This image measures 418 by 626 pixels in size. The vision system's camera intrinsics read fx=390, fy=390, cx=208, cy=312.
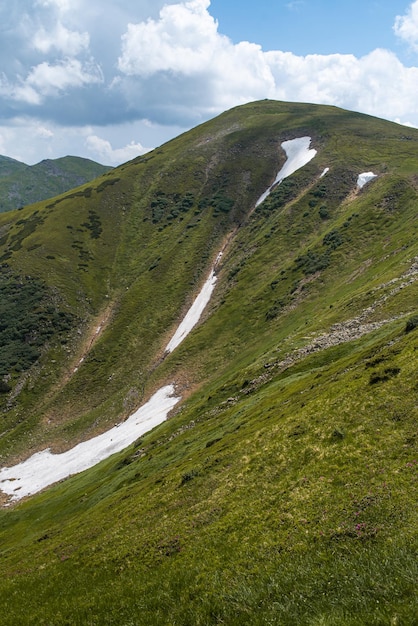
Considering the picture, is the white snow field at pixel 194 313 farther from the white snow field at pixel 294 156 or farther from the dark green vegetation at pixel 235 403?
the white snow field at pixel 294 156

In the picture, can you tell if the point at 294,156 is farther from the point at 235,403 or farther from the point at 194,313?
the point at 235,403

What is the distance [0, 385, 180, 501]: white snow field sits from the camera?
2419 inches

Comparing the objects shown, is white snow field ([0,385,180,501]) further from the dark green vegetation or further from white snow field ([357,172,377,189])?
white snow field ([357,172,377,189])

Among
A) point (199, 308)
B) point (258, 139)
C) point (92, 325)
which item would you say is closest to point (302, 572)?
point (199, 308)

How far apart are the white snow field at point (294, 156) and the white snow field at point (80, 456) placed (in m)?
93.7

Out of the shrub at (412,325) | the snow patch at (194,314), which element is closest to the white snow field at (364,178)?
the snow patch at (194,314)

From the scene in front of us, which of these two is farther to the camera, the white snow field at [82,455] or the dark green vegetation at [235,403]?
the white snow field at [82,455]

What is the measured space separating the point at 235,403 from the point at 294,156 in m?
130

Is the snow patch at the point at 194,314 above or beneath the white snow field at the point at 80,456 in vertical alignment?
above

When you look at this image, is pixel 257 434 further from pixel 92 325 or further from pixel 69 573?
pixel 92 325

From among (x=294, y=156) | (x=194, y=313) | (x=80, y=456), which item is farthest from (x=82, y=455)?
(x=294, y=156)

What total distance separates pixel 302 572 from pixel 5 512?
2117 inches

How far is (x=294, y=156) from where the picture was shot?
151500 mm

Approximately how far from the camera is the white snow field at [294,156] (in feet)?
464
